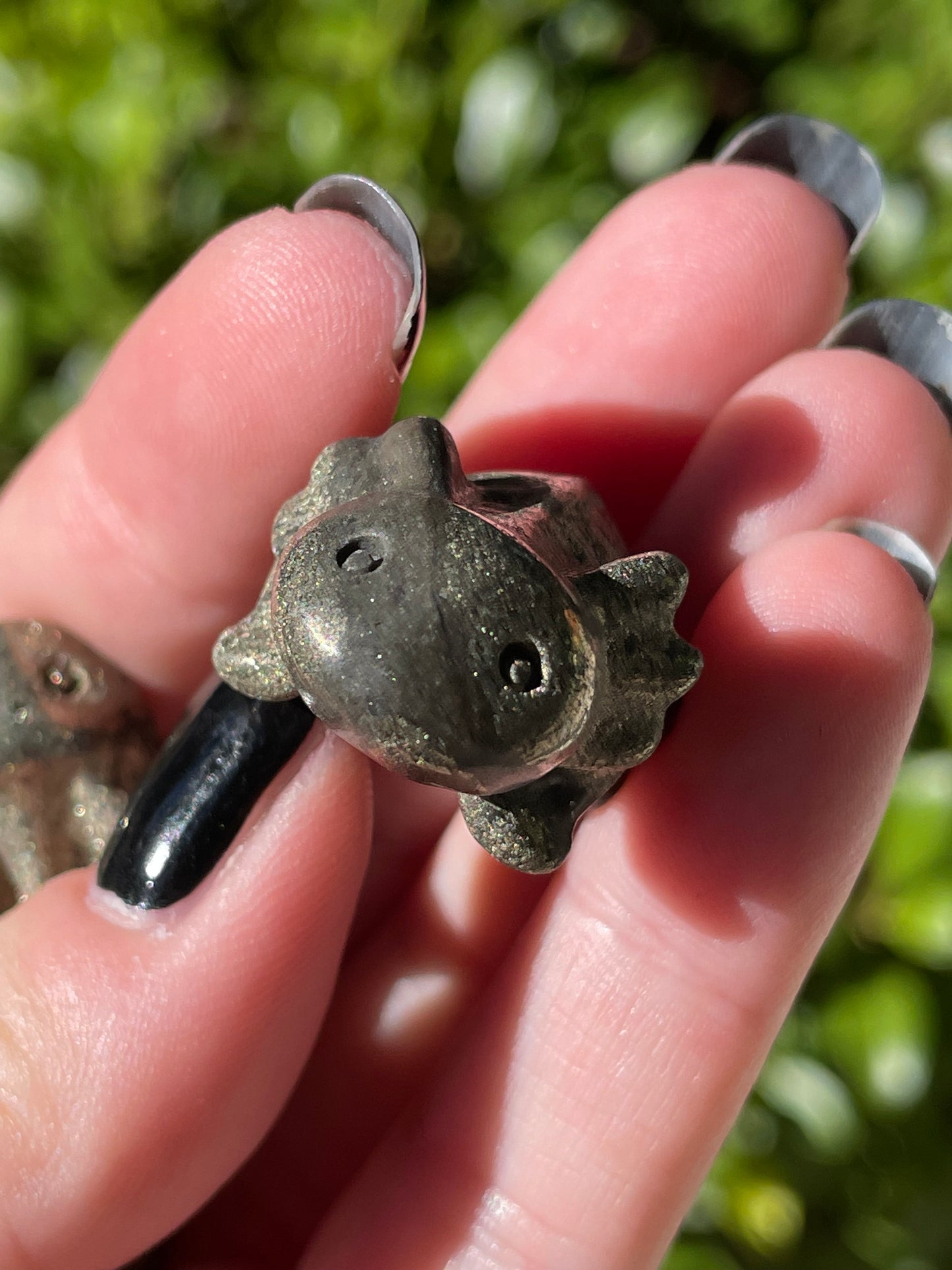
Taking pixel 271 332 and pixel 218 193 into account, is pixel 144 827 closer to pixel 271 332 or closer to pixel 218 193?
pixel 271 332

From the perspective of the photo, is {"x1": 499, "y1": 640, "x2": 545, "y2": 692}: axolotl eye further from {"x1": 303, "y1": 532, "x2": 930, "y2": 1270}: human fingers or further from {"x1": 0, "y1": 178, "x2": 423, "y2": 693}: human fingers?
{"x1": 0, "y1": 178, "x2": 423, "y2": 693}: human fingers

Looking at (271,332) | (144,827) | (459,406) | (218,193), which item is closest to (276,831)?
(144,827)

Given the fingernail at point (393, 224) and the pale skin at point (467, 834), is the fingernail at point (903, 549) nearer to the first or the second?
the pale skin at point (467, 834)

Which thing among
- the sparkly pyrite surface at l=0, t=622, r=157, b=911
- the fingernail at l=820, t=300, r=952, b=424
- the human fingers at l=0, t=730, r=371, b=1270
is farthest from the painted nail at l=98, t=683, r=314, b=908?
the fingernail at l=820, t=300, r=952, b=424

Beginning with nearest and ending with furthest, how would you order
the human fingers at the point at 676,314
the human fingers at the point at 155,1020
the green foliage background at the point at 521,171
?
the human fingers at the point at 155,1020 → the human fingers at the point at 676,314 → the green foliage background at the point at 521,171

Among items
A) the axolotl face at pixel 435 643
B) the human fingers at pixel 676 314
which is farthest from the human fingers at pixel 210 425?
the axolotl face at pixel 435 643
